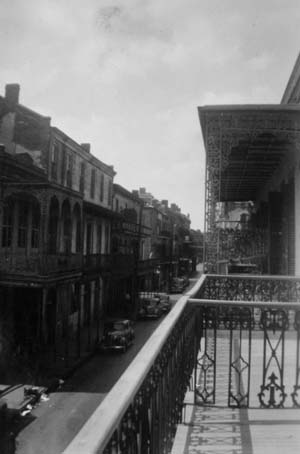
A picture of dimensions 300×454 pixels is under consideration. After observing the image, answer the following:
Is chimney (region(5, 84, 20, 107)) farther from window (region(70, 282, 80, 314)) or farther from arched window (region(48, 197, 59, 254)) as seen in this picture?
window (region(70, 282, 80, 314))

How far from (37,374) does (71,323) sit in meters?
8.98

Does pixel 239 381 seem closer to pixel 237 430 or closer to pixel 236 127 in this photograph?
pixel 237 430

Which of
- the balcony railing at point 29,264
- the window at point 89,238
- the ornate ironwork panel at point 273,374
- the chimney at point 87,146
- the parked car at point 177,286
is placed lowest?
the parked car at point 177,286

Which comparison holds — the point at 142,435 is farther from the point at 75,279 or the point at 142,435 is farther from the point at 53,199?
the point at 75,279

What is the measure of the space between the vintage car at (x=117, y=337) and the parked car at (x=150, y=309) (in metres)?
8.54

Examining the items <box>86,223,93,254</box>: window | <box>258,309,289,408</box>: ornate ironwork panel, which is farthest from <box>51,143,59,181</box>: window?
<box>258,309,289,408</box>: ornate ironwork panel

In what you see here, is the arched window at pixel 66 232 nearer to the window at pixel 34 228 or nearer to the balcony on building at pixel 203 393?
the window at pixel 34 228

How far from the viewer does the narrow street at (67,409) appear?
36.7 ft

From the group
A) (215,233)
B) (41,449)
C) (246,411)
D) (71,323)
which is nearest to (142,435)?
(246,411)

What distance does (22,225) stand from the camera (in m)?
20.1

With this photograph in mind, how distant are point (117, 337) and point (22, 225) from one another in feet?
23.4

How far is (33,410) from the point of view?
13547mm

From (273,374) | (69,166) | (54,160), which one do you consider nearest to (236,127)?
(273,374)

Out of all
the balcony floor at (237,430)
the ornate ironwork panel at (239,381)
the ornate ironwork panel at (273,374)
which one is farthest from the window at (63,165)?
the balcony floor at (237,430)
